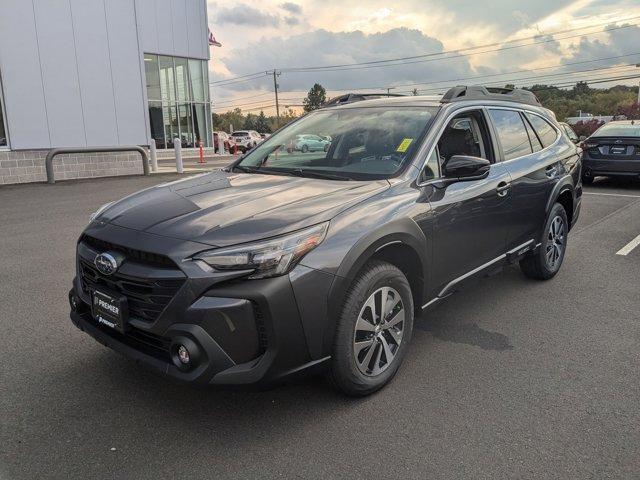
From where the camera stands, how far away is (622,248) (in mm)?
6723

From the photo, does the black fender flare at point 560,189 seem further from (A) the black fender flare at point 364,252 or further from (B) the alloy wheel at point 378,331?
(B) the alloy wheel at point 378,331

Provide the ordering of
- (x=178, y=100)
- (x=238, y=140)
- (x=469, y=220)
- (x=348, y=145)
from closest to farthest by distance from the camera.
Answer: (x=469, y=220) → (x=348, y=145) → (x=178, y=100) → (x=238, y=140)

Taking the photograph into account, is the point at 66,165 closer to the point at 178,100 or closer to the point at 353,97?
the point at 353,97

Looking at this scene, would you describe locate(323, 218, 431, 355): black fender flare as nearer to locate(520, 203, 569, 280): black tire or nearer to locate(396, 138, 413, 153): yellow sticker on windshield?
locate(396, 138, 413, 153): yellow sticker on windshield

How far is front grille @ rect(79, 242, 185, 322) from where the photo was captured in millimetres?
2559

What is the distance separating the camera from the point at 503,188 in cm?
417

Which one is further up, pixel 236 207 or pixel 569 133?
pixel 569 133

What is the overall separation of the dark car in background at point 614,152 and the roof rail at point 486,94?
7.71 m

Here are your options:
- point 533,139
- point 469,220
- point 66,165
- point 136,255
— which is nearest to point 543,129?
point 533,139

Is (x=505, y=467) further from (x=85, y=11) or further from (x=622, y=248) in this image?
(x=85, y=11)

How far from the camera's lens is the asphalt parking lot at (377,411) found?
255 cm

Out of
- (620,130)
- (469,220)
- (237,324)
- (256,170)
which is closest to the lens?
(237,324)

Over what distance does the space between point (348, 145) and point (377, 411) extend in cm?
191

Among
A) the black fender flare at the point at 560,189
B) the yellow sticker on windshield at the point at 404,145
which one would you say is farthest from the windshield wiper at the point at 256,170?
the black fender flare at the point at 560,189
